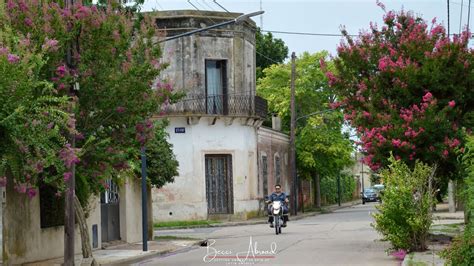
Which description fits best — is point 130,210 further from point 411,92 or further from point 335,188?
point 335,188

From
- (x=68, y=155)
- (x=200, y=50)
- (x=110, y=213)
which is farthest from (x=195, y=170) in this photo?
(x=68, y=155)

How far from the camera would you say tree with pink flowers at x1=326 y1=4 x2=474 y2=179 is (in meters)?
20.6

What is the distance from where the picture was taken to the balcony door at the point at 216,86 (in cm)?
4231

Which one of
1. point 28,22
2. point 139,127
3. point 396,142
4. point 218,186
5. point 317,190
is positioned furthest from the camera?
point 317,190

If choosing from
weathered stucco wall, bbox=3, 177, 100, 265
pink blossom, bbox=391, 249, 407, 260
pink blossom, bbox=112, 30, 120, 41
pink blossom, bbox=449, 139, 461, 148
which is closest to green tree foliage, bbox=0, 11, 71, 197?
pink blossom, bbox=112, 30, 120, 41

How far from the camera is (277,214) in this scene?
96.4 feet

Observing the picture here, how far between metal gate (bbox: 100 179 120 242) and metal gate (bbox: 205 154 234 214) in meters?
16.5

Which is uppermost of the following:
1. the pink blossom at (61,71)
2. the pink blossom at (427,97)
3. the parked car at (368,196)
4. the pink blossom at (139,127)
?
the pink blossom at (61,71)

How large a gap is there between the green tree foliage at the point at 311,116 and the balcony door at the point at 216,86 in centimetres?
1235

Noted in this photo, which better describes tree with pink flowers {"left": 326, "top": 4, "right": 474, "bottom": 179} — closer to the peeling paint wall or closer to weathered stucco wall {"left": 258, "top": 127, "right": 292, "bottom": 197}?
the peeling paint wall

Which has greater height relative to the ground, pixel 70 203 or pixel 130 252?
pixel 70 203

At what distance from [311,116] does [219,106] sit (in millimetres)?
13623

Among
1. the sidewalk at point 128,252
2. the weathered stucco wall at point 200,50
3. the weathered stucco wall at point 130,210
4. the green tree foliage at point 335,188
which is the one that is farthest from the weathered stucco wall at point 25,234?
the green tree foliage at point 335,188

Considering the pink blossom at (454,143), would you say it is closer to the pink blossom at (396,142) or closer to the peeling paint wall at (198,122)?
the pink blossom at (396,142)
